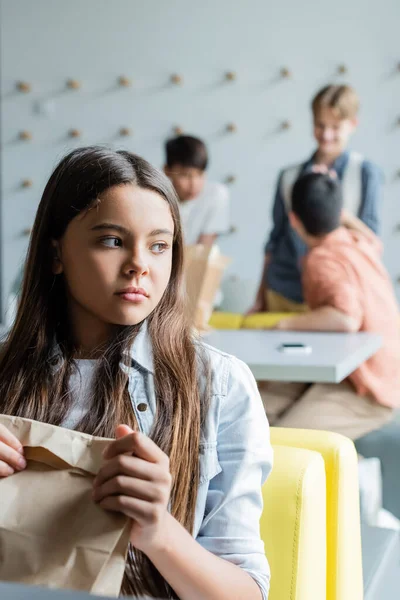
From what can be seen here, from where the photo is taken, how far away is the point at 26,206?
17.4ft

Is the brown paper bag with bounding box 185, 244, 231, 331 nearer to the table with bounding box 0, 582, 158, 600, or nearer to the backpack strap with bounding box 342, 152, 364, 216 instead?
the table with bounding box 0, 582, 158, 600

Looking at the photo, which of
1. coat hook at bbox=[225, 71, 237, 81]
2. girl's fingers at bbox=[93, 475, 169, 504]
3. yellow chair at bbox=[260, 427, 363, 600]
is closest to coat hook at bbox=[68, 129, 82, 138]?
coat hook at bbox=[225, 71, 237, 81]

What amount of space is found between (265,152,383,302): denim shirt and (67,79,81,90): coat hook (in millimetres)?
1997

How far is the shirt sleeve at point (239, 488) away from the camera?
2.81 ft

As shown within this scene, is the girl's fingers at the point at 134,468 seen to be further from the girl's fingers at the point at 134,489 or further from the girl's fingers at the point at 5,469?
the girl's fingers at the point at 5,469

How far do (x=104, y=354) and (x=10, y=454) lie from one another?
0.82 ft

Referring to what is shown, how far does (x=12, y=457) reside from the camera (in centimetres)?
71

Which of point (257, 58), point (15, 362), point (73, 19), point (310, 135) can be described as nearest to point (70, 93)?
point (73, 19)

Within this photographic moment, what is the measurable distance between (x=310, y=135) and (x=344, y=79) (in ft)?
1.18

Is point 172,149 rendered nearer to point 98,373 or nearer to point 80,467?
point 98,373

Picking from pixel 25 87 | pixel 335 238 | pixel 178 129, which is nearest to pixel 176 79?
pixel 178 129

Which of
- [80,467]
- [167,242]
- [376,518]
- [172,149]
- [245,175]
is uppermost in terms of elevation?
[245,175]

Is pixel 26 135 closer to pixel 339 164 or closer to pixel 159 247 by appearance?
pixel 339 164

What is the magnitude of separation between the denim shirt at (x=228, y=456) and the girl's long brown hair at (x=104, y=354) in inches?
0.4
